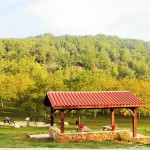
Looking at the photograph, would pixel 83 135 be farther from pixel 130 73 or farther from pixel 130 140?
pixel 130 73

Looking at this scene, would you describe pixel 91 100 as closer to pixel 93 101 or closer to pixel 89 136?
pixel 93 101

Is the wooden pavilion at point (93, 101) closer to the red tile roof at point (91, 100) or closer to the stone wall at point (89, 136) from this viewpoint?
the red tile roof at point (91, 100)

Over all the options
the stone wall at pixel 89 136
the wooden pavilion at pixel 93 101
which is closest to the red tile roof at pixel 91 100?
the wooden pavilion at pixel 93 101

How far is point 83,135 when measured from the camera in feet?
72.0

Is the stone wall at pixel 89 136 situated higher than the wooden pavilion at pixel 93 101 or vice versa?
the wooden pavilion at pixel 93 101

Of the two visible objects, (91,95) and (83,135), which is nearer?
(83,135)

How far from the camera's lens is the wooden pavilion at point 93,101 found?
876 inches

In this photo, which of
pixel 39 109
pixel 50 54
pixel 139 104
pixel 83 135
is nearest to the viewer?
pixel 83 135

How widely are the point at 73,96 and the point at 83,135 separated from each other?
11.1 ft

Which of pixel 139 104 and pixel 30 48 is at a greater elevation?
pixel 30 48

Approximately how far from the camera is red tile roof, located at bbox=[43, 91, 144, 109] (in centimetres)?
2230

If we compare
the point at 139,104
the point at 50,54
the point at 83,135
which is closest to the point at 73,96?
the point at 83,135

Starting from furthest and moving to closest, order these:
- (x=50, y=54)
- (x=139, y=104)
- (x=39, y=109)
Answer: (x=50, y=54)
(x=39, y=109)
(x=139, y=104)

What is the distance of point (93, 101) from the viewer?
913 inches
